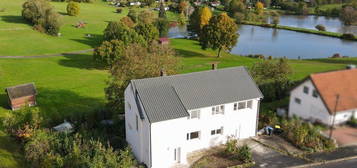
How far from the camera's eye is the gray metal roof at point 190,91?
27.4 metres

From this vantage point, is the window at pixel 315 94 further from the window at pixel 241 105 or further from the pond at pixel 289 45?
the pond at pixel 289 45

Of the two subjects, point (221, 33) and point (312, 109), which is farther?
point (221, 33)

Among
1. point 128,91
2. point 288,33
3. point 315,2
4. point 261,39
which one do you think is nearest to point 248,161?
point 128,91

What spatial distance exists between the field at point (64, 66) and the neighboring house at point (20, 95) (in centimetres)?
125

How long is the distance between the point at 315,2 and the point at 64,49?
385 feet

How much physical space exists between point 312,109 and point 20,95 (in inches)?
1274

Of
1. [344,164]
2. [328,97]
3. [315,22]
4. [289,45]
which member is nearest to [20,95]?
[328,97]

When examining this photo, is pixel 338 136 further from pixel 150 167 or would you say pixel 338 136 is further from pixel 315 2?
pixel 315 2

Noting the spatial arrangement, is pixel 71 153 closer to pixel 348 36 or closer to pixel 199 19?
pixel 199 19

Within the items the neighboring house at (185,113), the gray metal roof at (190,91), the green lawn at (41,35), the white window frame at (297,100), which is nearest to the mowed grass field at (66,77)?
the green lawn at (41,35)

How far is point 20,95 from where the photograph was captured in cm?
4162

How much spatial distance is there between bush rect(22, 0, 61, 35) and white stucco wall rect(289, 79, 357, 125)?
71.5m

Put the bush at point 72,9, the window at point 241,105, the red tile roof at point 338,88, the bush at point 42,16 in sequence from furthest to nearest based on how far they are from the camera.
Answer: the bush at point 72,9 < the bush at point 42,16 < the window at point 241,105 < the red tile roof at point 338,88

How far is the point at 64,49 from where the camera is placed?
77750mm
